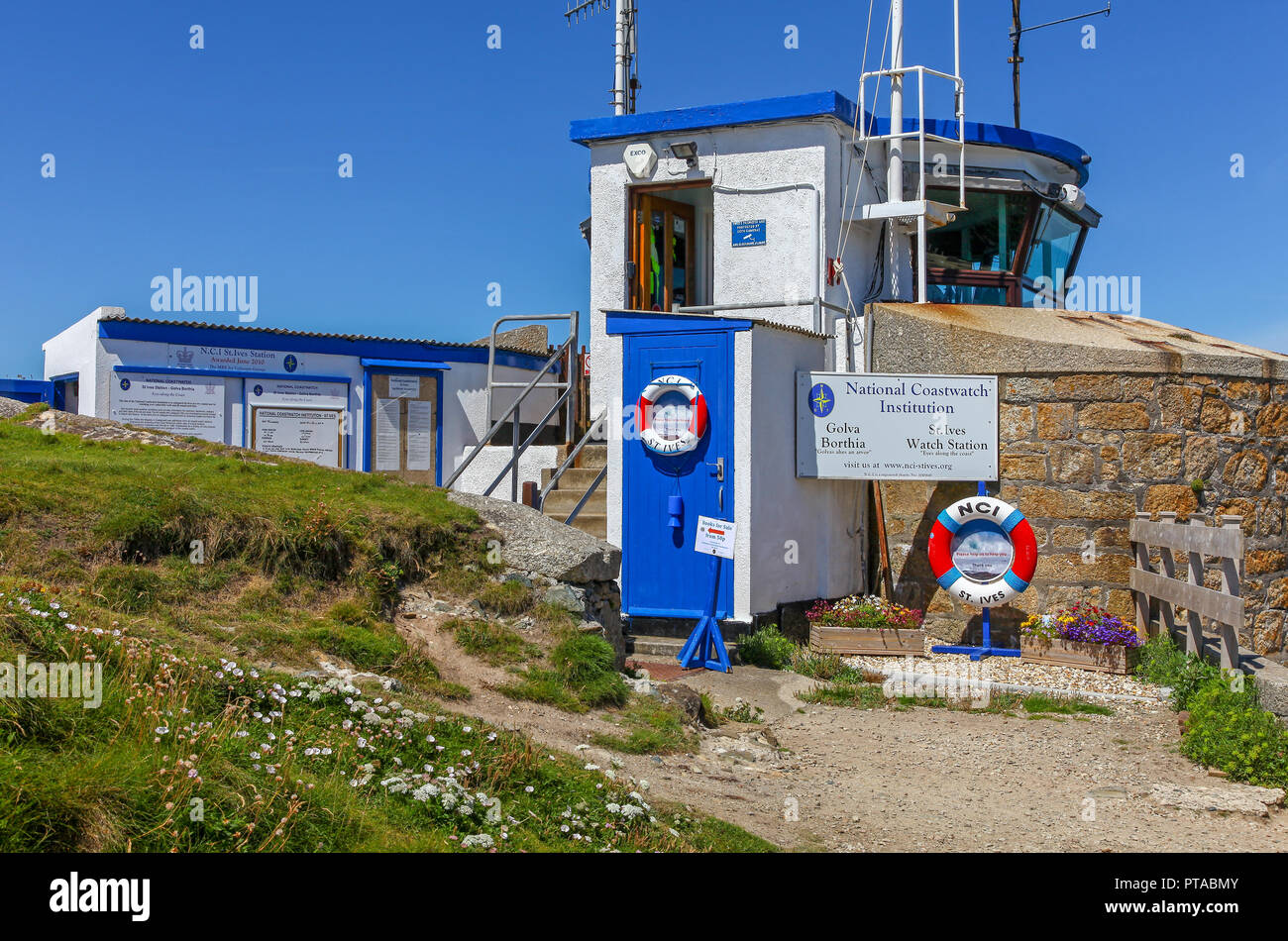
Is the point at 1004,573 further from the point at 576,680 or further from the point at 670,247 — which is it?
the point at 670,247

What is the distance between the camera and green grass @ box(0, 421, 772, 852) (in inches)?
145

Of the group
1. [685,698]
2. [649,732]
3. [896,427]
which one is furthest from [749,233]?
[649,732]

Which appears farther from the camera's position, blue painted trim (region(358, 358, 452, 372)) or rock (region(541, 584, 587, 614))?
blue painted trim (region(358, 358, 452, 372))

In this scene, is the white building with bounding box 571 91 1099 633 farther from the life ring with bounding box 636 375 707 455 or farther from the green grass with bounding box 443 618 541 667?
the green grass with bounding box 443 618 541 667

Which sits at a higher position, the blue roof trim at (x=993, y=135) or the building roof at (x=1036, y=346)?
the blue roof trim at (x=993, y=135)

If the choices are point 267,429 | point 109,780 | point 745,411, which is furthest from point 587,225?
point 109,780

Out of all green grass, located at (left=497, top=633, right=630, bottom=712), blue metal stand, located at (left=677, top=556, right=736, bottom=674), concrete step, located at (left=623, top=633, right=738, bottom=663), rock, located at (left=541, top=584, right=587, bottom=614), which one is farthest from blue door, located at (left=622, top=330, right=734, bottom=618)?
green grass, located at (left=497, top=633, right=630, bottom=712)

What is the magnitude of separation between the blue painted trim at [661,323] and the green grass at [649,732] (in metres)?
2.88

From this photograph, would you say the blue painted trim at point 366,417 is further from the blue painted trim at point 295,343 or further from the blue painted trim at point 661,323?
the blue painted trim at point 661,323

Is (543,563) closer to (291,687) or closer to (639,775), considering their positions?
(639,775)

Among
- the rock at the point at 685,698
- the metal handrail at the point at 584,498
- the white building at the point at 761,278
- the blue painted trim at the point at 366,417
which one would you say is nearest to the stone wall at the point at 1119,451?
the white building at the point at 761,278

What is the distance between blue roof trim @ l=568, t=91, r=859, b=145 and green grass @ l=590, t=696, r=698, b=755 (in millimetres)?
7421

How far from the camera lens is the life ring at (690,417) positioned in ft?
33.2

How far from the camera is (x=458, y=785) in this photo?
15.0 ft
